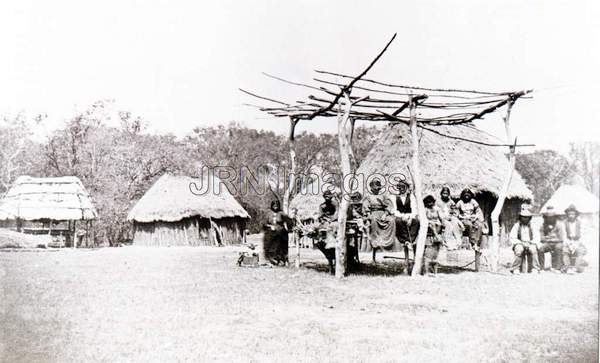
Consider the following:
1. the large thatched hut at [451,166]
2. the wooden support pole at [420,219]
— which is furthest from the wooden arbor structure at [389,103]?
the large thatched hut at [451,166]

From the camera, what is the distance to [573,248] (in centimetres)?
853

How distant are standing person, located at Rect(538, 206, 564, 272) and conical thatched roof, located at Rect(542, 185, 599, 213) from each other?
0.32 m

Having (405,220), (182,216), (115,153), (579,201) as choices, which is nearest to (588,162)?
(579,201)

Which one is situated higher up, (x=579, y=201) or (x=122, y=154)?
(x=122, y=154)

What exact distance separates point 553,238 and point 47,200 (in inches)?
353

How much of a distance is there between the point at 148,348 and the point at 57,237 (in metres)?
6.84

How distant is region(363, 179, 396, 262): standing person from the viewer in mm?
8794

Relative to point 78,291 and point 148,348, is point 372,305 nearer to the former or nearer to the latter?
point 148,348

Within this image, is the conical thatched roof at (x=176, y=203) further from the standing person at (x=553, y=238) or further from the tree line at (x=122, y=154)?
the standing person at (x=553, y=238)

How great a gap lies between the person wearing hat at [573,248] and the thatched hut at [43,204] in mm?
8510

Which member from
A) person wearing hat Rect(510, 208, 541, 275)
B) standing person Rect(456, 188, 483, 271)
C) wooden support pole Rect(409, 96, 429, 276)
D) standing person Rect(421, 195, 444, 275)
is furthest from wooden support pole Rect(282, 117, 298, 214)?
person wearing hat Rect(510, 208, 541, 275)

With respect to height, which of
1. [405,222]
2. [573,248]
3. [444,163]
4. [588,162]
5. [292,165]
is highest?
[444,163]

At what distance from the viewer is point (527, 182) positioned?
20234mm

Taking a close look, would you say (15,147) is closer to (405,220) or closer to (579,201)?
(405,220)
